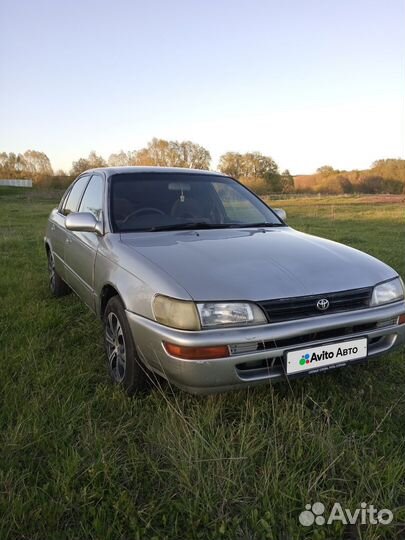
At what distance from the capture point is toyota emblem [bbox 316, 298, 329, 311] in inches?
83.5

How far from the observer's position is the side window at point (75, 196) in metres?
4.07

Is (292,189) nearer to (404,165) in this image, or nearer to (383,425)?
(404,165)

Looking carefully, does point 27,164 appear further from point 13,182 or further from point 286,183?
point 286,183

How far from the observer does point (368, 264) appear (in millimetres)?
2535

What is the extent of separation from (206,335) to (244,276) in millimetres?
395

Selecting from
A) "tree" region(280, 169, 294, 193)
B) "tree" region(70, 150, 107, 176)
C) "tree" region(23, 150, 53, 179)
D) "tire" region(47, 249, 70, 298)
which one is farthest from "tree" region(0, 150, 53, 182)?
"tire" region(47, 249, 70, 298)

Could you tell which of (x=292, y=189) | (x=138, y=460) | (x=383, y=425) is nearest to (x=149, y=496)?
(x=138, y=460)

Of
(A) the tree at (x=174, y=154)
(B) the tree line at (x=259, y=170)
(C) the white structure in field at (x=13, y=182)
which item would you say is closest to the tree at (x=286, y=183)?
(B) the tree line at (x=259, y=170)

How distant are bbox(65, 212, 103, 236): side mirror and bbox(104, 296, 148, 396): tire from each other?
0.61m

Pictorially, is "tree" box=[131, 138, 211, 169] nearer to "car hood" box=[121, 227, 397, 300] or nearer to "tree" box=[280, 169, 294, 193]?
"tree" box=[280, 169, 294, 193]

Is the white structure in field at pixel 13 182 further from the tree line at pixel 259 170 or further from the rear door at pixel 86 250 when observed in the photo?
the rear door at pixel 86 250

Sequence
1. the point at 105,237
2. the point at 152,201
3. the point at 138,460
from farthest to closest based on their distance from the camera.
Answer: the point at 152,201 → the point at 105,237 → the point at 138,460

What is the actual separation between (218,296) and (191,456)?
0.74 metres

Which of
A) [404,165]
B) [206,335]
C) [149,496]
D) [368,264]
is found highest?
[404,165]
